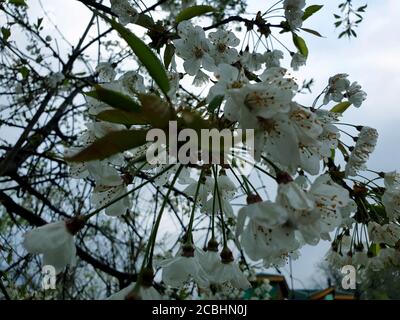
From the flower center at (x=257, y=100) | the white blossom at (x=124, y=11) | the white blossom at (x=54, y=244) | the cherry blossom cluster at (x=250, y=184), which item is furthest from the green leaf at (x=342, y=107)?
the white blossom at (x=54, y=244)

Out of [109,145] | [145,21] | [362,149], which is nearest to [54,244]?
[109,145]

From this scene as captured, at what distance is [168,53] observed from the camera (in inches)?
57.2

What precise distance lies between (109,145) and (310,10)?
1216 millimetres

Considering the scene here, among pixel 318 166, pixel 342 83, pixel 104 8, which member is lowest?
pixel 318 166

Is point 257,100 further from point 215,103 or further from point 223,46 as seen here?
point 223,46

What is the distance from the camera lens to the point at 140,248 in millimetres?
3203

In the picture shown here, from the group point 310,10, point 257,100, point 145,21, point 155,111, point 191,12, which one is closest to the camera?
point 155,111

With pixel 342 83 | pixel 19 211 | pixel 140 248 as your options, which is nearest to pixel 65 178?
pixel 19 211

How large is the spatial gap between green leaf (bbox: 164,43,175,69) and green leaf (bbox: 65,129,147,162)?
678 mm

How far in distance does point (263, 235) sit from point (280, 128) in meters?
0.21

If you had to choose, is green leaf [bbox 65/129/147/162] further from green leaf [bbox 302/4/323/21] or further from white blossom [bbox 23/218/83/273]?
green leaf [bbox 302/4/323/21]

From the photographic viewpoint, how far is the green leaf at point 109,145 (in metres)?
0.74

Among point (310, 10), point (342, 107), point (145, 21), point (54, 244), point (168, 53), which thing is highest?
point (310, 10)
